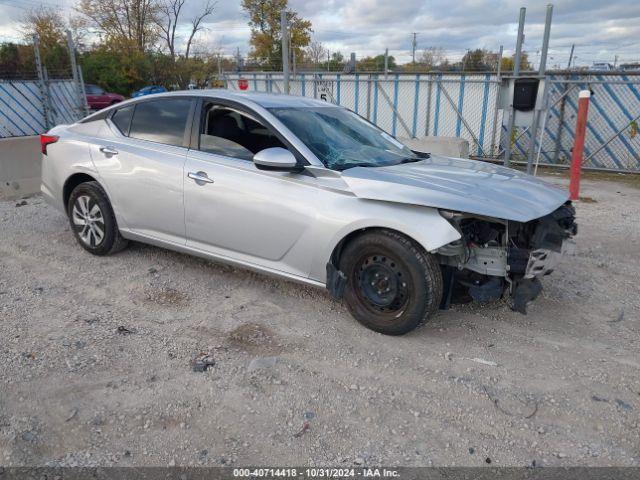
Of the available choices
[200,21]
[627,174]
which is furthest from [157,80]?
[627,174]

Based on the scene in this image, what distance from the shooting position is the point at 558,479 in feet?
8.16

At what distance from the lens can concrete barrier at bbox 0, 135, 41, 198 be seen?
27.8 feet

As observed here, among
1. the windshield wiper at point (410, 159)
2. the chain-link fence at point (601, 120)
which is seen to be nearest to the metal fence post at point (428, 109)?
the chain-link fence at point (601, 120)

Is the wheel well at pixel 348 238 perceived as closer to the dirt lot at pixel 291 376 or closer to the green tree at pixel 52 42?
the dirt lot at pixel 291 376

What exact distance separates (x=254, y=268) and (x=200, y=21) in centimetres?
4103

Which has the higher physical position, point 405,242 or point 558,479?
point 405,242

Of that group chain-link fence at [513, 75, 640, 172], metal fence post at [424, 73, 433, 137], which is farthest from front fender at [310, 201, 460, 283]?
metal fence post at [424, 73, 433, 137]

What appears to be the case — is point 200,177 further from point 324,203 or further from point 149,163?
point 324,203

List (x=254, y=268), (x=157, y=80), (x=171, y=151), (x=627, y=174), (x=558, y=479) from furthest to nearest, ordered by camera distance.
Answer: (x=157, y=80), (x=627, y=174), (x=171, y=151), (x=254, y=268), (x=558, y=479)

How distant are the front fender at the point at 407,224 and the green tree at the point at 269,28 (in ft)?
121

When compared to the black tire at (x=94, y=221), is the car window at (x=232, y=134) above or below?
above

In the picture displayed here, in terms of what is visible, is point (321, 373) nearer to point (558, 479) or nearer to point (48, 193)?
point (558, 479)

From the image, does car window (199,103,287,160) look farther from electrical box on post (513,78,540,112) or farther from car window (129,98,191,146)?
electrical box on post (513,78,540,112)

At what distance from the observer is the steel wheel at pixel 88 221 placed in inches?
201
